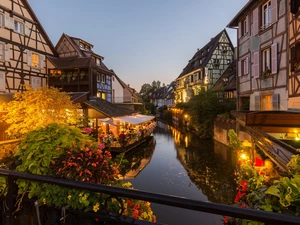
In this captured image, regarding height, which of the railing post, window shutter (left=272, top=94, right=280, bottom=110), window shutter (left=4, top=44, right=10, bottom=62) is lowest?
the railing post

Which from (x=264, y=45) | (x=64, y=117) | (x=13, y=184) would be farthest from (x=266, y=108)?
(x=13, y=184)

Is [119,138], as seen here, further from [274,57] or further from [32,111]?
[274,57]

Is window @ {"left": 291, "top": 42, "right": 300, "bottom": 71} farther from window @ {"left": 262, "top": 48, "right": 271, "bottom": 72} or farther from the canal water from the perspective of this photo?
the canal water

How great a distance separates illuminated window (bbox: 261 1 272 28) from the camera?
14.3 metres

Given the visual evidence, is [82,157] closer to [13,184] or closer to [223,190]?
[13,184]

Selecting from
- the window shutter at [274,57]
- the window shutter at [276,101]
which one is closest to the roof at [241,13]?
the window shutter at [274,57]

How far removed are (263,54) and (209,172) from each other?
30.2 ft

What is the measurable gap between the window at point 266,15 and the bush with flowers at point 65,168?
50.6ft

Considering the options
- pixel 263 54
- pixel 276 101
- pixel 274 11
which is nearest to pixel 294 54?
pixel 276 101

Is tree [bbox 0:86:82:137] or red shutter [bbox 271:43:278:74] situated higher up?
red shutter [bbox 271:43:278:74]

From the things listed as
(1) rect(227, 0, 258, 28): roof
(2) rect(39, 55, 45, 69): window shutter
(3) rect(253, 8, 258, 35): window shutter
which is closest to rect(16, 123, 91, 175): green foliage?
(3) rect(253, 8, 258, 35): window shutter

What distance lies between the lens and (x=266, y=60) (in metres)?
15.2

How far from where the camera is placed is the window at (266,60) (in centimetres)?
1458

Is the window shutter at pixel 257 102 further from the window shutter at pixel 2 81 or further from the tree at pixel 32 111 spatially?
the window shutter at pixel 2 81
